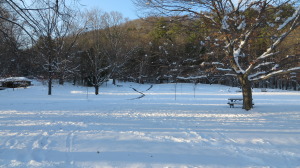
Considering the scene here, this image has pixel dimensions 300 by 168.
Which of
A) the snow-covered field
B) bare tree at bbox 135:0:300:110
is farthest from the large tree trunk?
the snow-covered field

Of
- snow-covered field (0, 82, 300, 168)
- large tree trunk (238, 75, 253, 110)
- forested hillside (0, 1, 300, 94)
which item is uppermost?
forested hillside (0, 1, 300, 94)

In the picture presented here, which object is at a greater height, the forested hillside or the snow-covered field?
the forested hillside

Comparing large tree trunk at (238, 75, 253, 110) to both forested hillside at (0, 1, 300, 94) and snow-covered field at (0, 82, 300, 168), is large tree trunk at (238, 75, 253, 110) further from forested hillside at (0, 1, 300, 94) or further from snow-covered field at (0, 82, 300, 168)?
snow-covered field at (0, 82, 300, 168)

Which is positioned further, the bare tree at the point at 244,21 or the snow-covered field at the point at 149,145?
the bare tree at the point at 244,21

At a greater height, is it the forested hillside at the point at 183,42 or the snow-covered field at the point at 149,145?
the forested hillside at the point at 183,42

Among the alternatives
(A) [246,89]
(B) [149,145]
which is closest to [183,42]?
(A) [246,89]

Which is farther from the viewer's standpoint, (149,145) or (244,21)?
(244,21)

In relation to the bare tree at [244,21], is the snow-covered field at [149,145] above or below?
below

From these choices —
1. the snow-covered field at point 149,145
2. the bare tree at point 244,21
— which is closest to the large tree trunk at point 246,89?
the bare tree at point 244,21

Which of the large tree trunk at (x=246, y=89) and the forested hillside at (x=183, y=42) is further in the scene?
the large tree trunk at (x=246, y=89)

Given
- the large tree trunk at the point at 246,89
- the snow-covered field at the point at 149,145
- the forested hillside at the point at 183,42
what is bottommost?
the snow-covered field at the point at 149,145

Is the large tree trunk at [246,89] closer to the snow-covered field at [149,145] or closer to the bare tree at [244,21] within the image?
the bare tree at [244,21]

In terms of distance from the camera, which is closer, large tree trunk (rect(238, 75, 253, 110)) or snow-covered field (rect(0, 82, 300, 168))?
snow-covered field (rect(0, 82, 300, 168))

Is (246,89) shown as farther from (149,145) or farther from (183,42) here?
(149,145)
